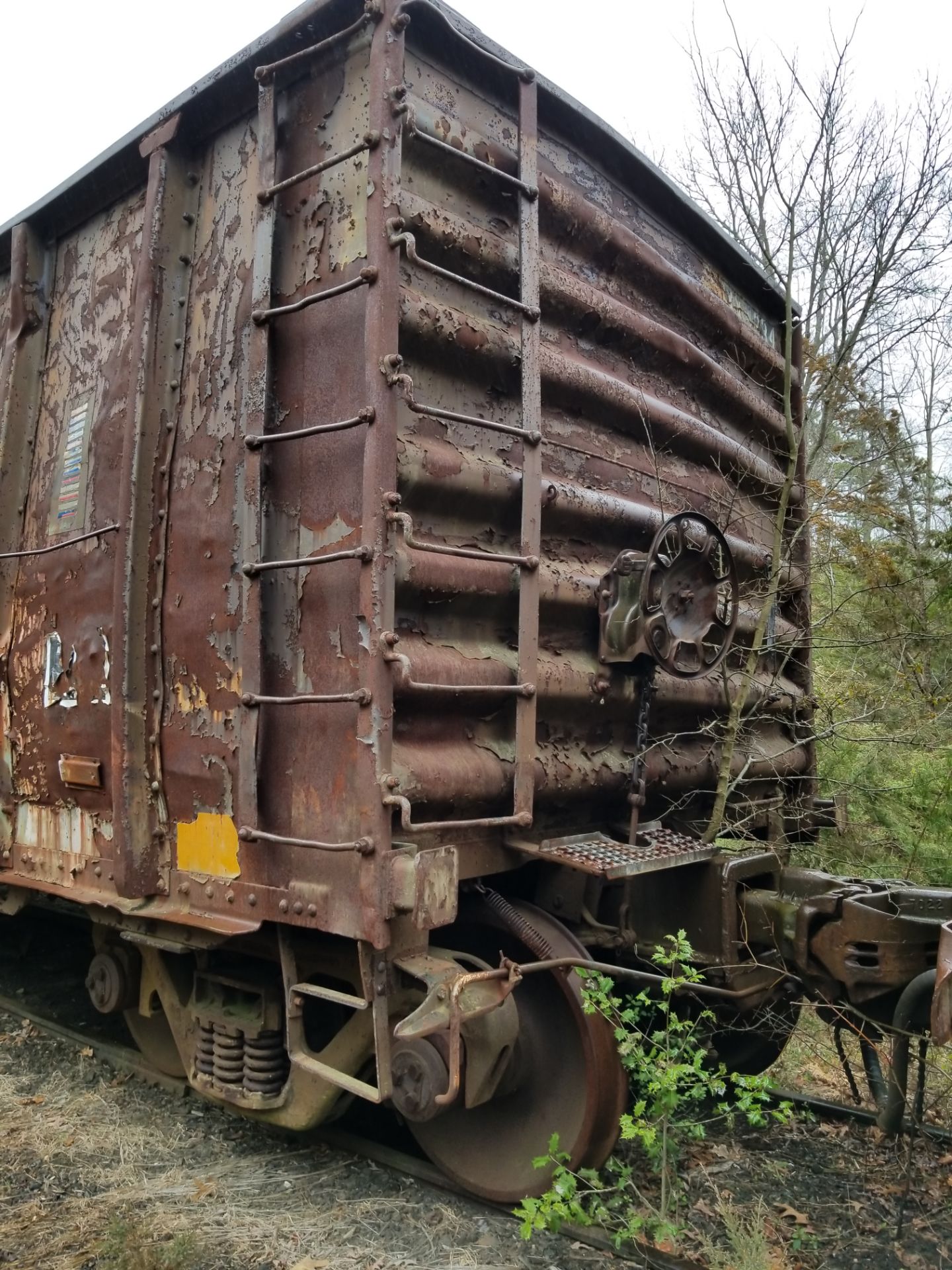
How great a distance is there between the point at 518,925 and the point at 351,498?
144 cm

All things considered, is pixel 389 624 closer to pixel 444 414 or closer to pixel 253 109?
pixel 444 414

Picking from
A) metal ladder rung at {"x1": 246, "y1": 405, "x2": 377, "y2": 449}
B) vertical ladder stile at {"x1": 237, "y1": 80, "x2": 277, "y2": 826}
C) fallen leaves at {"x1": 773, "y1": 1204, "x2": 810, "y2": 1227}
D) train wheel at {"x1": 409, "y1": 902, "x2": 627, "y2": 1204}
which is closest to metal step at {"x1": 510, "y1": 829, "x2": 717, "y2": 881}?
train wheel at {"x1": 409, "y1": 902, "x2": 627, "y2": 1204}

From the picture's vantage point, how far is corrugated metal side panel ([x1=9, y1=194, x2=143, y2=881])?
3660 mm

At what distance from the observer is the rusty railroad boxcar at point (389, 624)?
279 cm

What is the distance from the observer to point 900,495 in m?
11.8

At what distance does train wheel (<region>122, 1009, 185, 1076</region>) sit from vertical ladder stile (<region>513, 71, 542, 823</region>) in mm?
2009

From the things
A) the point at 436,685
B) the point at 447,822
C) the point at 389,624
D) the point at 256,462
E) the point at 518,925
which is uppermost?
the point at 256,462

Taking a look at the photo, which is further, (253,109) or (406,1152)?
(406,1152)

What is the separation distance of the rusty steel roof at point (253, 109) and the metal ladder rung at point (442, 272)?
73 centimetres

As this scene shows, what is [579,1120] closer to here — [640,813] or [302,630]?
[640,813]

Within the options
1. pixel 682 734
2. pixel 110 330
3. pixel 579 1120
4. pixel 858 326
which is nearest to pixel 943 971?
pixel 579 1120

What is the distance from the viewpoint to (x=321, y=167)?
9.57 feet

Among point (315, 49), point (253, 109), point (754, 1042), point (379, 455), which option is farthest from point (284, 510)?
point (754, 1042)

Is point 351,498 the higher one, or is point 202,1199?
point 351,498
